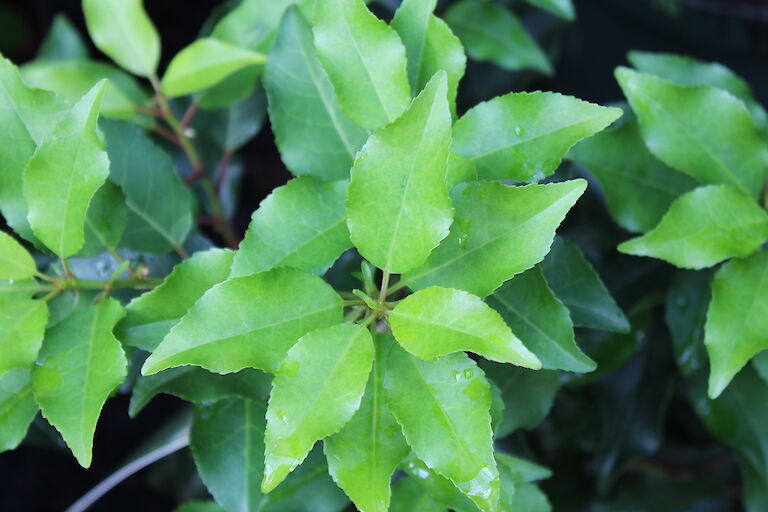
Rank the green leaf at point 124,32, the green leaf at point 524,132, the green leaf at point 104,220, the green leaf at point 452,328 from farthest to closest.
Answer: the green leaf at point 124,32, the green leaf at point 104,220, the green leaf at point 524,132, the green leaf at point 452,328

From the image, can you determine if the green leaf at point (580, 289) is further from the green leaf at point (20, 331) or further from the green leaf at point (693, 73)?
the green leaf at point (20, 331)

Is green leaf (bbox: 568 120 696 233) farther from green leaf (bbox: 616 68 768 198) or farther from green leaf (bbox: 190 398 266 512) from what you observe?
green leaf (bbox: 190 398 266 512)

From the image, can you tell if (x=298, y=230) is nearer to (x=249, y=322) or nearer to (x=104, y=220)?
(x=249, y=322)

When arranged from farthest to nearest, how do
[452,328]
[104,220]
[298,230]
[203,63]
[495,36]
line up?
[495,36] < [203,63] < [104,220] < [298,230] < [452,328]

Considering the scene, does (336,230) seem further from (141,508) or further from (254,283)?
(141,508)

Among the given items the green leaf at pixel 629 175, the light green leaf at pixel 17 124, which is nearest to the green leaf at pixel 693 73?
the green leaf at pixel 629 175

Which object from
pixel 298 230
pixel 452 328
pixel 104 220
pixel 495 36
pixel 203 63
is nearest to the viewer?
pixel 452 328

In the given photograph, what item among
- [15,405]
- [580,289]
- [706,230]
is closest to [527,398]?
[580,289]
